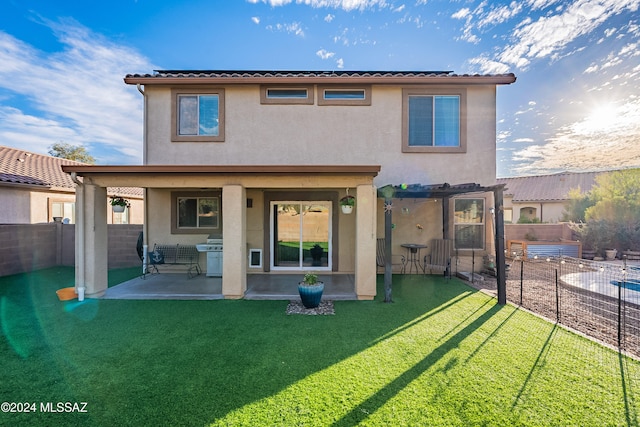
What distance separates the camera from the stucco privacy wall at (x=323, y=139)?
29.2 ft

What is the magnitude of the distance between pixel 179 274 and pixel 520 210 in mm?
29750

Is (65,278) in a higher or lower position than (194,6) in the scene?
lower

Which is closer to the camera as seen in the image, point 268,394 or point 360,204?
point 268,394

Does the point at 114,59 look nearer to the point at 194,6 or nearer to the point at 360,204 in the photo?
the point at 194,6

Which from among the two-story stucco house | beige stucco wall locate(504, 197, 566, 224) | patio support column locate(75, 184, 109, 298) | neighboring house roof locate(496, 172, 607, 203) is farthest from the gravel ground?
neighboring house roof locate(496, 172, 607, 203)

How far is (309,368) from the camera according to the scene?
3723mm

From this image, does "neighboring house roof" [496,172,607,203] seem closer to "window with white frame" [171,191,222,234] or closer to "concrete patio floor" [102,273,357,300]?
"concrete patio floor" [102,273,357,300]

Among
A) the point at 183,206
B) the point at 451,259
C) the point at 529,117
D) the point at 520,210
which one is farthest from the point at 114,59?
the point at 520,210

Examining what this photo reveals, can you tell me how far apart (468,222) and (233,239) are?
26.1 ft

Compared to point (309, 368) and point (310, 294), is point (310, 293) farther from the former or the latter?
point (309, 368)

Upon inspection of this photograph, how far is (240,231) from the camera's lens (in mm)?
6578

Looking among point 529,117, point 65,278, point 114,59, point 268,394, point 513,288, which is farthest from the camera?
point 529,117

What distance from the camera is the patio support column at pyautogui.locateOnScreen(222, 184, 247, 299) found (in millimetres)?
6574

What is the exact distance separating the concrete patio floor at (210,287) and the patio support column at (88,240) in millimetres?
536
